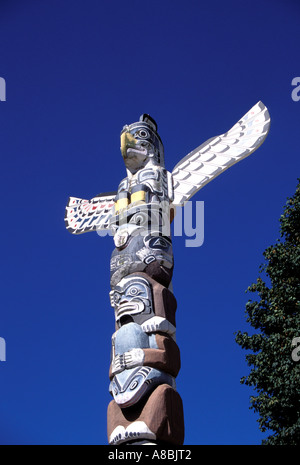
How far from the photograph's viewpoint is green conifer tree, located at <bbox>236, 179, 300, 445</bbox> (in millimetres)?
9234

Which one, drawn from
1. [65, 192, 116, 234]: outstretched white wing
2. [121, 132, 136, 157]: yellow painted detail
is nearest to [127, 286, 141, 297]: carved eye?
[65, 192, 116, 234]: outstretched white wing

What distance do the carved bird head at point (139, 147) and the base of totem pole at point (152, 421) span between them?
14.8ft

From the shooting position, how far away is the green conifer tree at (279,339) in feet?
30.3

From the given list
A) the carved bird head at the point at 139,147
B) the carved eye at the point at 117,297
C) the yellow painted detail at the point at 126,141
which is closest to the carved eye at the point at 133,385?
the carved eye at the point at 117,297

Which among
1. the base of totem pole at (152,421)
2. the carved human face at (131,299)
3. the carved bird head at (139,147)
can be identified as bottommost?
the base of totem pole at (152,421)

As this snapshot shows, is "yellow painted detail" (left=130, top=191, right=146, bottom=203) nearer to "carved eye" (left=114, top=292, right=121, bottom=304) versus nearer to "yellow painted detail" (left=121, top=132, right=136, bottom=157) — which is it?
"yellow painted detail" (left=121, top=132, right=136, bottom=157)

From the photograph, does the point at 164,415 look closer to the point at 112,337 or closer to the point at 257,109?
the point at 112,337

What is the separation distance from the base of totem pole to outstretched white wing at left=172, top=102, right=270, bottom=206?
380 cm

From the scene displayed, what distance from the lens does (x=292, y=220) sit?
10898 millimetres

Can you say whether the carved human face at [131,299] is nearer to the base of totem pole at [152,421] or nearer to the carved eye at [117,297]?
the carved eye at [117,297]

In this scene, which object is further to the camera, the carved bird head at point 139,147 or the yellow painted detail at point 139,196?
the carved bird head at point 139,147
